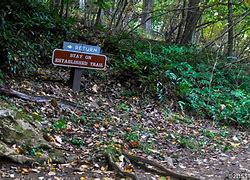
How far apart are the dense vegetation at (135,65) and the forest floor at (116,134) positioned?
0.39 m

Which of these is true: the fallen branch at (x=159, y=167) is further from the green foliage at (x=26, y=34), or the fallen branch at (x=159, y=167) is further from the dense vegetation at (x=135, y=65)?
the green foliage at (x=26, y=34)

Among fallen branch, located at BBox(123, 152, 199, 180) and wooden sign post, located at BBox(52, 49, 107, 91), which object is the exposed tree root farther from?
fallen branch, located at BBox(123, 152, 199, 180)

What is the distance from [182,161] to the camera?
5.94m

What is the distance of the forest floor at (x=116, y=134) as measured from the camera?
4984mm

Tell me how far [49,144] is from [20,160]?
71 centimetres

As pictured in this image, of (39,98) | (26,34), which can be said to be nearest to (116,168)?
(39,98)

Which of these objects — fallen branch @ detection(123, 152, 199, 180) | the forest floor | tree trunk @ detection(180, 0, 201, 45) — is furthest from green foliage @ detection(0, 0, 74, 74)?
tree trunk @ detection(180, 0, 201, 45)

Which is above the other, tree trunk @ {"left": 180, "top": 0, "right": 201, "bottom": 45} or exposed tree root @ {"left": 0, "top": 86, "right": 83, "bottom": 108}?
tree trunk @ {"left": 180, "top": 0, "right": 201, "bottom": 45}

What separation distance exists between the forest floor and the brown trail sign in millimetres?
687

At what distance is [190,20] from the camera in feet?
49.9

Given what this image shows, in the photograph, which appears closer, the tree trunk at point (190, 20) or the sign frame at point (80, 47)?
the sign frame at point (80, 47)

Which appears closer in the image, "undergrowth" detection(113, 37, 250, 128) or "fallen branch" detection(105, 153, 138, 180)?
"fallen branch" detection(105, 153, 138, 180)

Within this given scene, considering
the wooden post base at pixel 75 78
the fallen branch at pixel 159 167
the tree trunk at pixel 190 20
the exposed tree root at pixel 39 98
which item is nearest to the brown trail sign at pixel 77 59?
the wooden post base at pixel 75 78

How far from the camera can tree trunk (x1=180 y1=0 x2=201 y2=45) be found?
1468 cm
